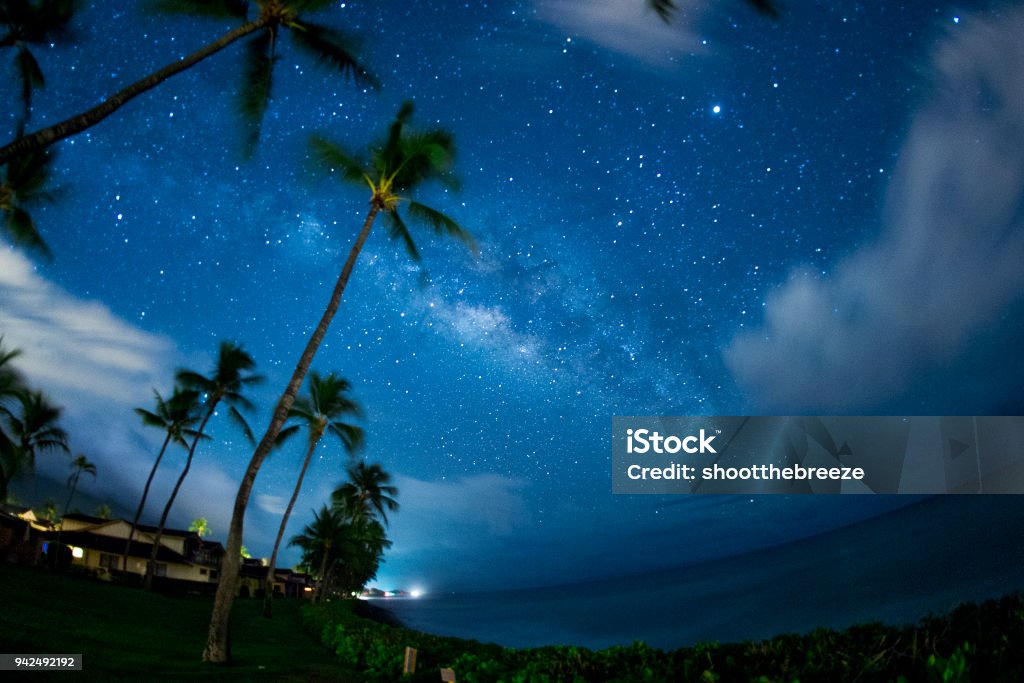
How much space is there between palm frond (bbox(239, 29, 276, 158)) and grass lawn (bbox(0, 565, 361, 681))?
35.1ft

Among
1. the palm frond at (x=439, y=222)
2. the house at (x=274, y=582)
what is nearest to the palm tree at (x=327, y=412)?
the palm frond at (x=439, y=222)

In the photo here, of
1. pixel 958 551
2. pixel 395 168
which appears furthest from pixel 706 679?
pixel 958 551

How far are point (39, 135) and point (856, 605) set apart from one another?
73.3m

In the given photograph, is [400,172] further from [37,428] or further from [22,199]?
[37,428]

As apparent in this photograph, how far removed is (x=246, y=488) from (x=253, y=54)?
10.2 metres

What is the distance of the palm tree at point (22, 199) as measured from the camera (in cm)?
2209

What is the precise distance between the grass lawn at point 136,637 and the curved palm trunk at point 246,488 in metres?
0.53

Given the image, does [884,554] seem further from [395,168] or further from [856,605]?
[395,168]

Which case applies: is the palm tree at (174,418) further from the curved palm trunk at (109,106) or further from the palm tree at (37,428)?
the curved palm trunk at (109,106)

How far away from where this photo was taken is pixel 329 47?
45.0ft

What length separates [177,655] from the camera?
Answer: 40.5 ft

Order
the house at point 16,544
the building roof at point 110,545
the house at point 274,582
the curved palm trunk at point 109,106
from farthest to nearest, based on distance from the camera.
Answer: the house at point 274,582 → the building roof at point 110,545 → the house at point 16,544 → the curved palm trunk at point 109,106

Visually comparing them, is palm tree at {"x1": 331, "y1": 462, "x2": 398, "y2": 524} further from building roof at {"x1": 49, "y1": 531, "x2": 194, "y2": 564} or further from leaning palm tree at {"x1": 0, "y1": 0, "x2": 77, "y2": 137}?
leaning palm tree at {"x1": 0, "y1": 0, "x2": 77, "y2": 137}

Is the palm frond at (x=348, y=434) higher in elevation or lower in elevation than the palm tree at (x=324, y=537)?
higher
